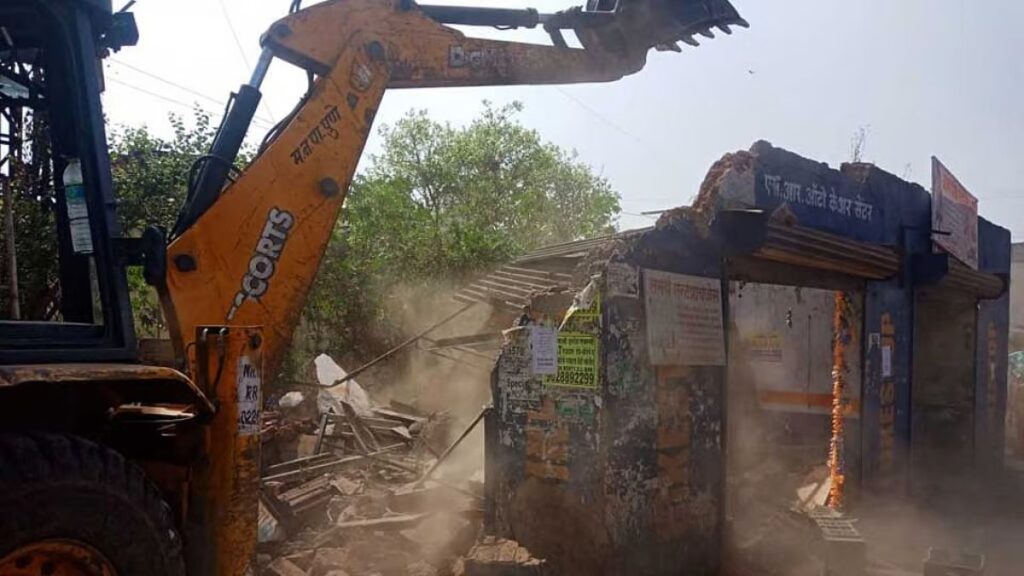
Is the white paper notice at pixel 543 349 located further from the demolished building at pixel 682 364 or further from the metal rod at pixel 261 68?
the metal rod at pixel 261 68

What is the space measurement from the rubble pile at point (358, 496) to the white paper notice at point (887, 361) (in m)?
5.39

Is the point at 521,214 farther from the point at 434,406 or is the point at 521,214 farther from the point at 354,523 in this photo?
the point at 354,523

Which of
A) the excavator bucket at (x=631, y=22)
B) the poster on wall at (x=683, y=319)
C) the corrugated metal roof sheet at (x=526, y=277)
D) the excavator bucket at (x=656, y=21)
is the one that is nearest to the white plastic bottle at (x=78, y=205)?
the excavator bucket at (x=631, y=22)

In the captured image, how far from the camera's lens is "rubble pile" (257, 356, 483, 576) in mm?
7574

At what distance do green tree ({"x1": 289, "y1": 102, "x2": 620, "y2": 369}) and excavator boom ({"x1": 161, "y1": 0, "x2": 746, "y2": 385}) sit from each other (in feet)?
Answer: 38.9

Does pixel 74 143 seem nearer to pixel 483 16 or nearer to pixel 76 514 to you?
pixel 76 514

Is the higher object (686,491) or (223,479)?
(223,479)

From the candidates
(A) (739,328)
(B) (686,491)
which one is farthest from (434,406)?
(B) (686,491)

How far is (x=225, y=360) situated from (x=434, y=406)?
10.6 metres

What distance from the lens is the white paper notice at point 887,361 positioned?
10.2 m

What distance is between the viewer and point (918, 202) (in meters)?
11.2

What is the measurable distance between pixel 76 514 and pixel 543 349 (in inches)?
167

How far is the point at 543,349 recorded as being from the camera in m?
6.93

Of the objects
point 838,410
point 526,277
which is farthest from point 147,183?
point 838,410
